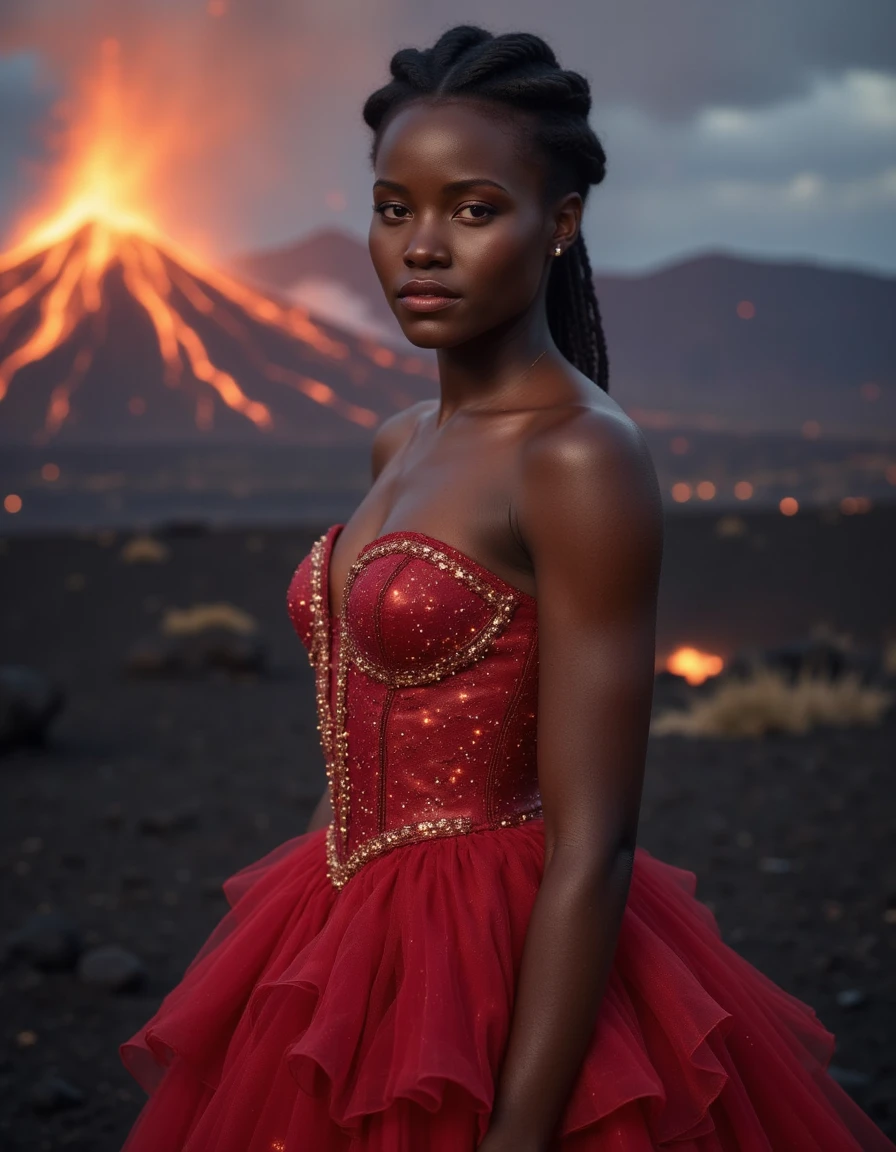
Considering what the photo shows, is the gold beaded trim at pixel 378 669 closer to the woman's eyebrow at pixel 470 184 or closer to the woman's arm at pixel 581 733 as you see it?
the woman's arm at pixel 581 733

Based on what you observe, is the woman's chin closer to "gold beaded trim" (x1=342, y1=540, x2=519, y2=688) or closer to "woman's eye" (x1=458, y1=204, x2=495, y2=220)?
"woman's eye" (x1=458, y1=204, x2=495, y2=220)

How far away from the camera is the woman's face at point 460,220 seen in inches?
60.2

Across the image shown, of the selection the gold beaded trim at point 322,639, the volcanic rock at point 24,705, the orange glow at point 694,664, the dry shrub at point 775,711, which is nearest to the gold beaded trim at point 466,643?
the gold beaded trim at point 322,639

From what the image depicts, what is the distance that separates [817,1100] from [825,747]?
6223 mm

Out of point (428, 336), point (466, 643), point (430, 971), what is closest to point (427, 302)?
point (428, 336)

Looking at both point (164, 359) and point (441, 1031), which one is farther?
point (164, 359)

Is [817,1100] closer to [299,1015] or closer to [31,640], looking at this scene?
[299,1015]

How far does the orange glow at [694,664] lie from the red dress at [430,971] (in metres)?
9.03

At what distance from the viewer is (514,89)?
1.55 m

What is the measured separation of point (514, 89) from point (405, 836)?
0.95 m

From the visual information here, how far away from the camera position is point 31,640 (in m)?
14.0

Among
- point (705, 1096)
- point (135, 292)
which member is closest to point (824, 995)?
point (705, 1096)

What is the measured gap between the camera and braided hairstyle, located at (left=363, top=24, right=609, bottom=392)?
1.56 meters

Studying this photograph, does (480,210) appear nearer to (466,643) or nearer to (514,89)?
(514,89)
